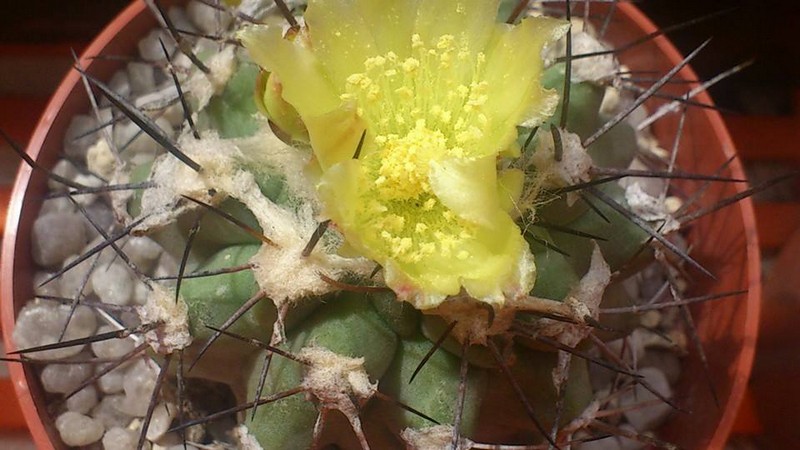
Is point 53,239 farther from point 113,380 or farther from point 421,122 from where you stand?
point 421,122

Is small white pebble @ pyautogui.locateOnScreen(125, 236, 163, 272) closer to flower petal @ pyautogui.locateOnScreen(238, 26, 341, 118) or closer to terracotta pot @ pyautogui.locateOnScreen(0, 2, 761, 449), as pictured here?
terracotta pot @ pyautogui.locateOnScreen(0, 2, 761, 449)

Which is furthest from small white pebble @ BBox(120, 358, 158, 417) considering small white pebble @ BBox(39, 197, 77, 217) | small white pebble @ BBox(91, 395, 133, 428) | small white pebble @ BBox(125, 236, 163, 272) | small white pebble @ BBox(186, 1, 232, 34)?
small white pebble @ BBox(186, 1, 232, 34)

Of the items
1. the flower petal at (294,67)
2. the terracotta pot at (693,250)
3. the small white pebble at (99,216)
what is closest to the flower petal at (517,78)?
the flower petal at (294,67)

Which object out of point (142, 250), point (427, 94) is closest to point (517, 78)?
point (427, 94)

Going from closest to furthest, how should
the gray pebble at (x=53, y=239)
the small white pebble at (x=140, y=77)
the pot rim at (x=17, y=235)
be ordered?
the pot rim at (x=17, y=235), the gray pebble at (x=53, y=239), the small white pebble at (x=140, y=77)

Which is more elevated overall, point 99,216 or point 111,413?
point 99,216

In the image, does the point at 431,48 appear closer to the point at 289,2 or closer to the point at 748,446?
the point at 289,2

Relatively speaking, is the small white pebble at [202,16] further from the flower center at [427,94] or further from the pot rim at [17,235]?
the flower center at [427,94]
